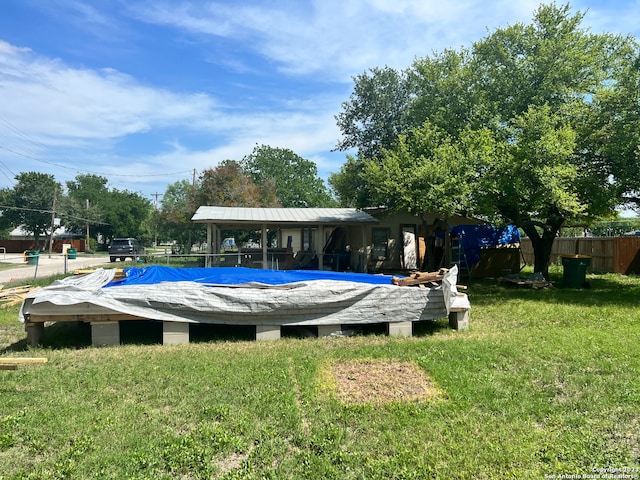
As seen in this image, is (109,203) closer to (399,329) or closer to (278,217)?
(278,217)

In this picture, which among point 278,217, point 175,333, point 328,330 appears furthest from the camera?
point 278,217

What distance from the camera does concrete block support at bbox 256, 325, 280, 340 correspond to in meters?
6.07

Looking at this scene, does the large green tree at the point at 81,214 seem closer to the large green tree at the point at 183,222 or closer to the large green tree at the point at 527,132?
the large green tree at the point at 183,222

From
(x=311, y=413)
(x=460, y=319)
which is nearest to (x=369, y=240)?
(x=460, y=319)

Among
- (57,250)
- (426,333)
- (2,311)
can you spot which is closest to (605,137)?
(426,333)

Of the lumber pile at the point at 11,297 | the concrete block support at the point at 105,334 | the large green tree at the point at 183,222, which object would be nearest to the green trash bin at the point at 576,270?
the concrete block support at the point at 105,334

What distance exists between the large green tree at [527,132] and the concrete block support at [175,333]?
7.12m

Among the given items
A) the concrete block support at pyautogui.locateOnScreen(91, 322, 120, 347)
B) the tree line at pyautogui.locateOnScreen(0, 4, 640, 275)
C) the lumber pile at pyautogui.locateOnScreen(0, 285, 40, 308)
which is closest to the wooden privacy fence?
the tree line at pyautogui.locateOnScreen(0, 4, 640, 275)

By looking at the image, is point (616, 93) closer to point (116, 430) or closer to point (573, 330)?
point (573, 330)

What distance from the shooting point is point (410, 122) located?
1780 centimetres

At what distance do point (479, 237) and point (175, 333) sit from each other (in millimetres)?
12800

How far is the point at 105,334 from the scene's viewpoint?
584cm

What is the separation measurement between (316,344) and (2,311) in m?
6.45

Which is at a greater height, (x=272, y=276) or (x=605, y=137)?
(x=605, y=137)
